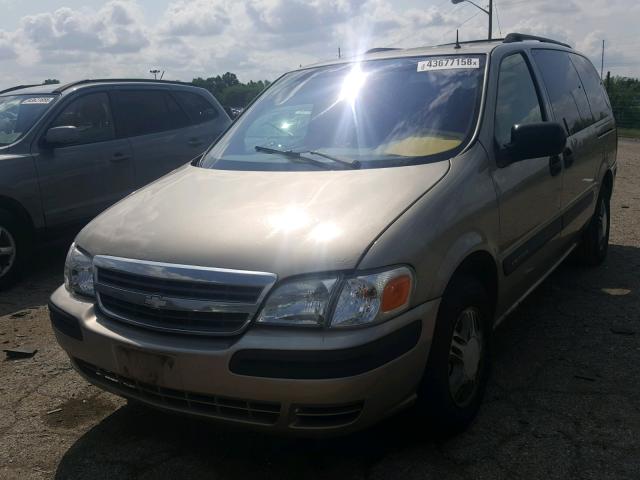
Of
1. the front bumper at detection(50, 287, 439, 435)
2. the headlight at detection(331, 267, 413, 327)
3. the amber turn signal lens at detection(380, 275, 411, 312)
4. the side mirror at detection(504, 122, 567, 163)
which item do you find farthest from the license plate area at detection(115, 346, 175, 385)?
A: the side mirror at detection(504, 122, 567, 163)

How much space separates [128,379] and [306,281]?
901 mm

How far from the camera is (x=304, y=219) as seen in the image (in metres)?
2.66

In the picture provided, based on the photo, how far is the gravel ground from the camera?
2775 millimetres

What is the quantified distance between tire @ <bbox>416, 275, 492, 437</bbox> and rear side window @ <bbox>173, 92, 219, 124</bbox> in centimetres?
533

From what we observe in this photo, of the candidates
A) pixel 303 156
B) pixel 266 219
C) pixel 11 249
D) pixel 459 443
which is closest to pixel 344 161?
pixel 303 156

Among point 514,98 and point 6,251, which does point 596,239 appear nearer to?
point 514,98

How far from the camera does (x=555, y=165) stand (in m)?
3.99

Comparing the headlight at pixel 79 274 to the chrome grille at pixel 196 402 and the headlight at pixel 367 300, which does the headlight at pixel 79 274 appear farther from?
the headlight at pixel 367 300

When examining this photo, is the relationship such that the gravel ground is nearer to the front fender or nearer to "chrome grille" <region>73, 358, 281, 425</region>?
"chrome grille" <region>73, 358, 281, 425</region>

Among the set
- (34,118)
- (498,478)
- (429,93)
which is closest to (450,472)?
(498,478)

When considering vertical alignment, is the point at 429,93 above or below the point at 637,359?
above

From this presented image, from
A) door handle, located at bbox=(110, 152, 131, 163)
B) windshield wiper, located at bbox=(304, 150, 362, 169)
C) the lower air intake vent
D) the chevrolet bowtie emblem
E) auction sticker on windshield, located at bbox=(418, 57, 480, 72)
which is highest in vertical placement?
auction sticker on windshield, located at bbox=(418, 57, 480, 72)

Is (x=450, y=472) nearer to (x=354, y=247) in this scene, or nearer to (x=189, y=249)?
(x=354, y=247)

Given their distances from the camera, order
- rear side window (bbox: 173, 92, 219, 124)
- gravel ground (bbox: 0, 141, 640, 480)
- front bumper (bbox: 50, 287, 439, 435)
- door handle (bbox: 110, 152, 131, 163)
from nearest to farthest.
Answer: front bumper (bbox: 50, 287, 439, 435), gravel ground (bbox: 0, 141, 640, 480), door handle (bbox: 110, 152, 131, 163), rear side window (bbox: 173, 92, 219, 124)
